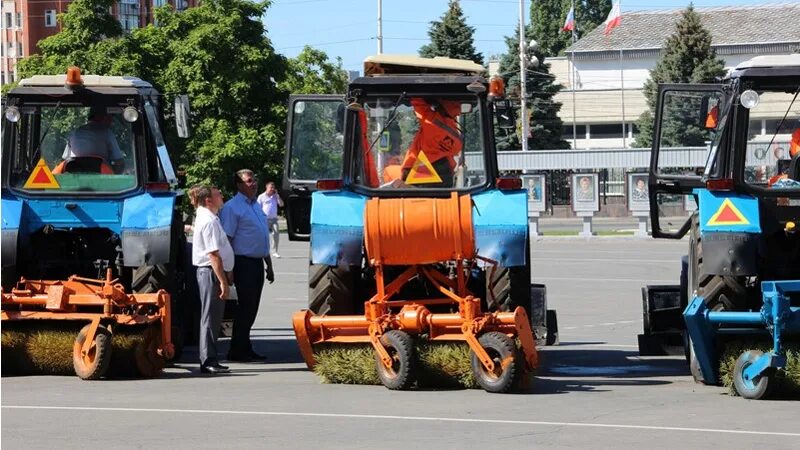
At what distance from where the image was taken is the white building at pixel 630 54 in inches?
3629

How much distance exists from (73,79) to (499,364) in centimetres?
516

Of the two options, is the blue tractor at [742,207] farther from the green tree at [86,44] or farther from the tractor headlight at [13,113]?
the green tree at [86,44]

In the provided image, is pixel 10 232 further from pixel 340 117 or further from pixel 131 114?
pixel 340 117

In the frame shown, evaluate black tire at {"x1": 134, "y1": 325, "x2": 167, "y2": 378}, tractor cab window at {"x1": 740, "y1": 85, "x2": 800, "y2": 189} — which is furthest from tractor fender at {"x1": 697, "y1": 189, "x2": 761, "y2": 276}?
black tire at {"x1": 134, "y1": 325, "x2": 167, "y2": 378}

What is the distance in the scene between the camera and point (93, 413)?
11.3 m

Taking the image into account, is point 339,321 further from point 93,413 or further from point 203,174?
point 203,174

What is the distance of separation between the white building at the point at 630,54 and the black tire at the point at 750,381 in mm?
74123

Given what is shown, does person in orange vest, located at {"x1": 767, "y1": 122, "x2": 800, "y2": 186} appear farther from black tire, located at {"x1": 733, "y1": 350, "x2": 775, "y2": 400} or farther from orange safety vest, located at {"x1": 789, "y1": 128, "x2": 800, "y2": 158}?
black tire, located at {"x1": 733, "y1": 350, "x2": 775, "y2": 400}

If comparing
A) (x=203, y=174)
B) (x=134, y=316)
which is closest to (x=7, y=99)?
(x=134, y=316)

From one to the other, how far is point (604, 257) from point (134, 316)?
20741 millimetres

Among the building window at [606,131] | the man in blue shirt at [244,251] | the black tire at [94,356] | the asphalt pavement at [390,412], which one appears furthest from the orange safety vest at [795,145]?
the building window at [606,131]

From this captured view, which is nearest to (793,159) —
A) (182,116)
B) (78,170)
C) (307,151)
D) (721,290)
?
(721,290)

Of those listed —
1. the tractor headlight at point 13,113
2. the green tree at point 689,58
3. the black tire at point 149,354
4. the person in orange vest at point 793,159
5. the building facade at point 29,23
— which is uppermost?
the building facade at point 29,23

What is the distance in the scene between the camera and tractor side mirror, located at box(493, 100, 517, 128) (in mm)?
14367
